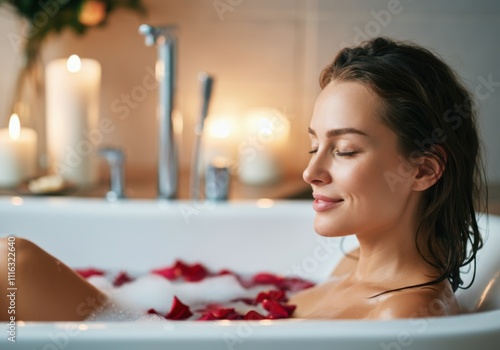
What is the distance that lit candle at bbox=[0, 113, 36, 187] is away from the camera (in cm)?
198

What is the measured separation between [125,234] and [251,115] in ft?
1.84

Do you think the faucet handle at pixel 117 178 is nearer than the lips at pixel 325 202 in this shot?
No

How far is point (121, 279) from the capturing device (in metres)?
1.72

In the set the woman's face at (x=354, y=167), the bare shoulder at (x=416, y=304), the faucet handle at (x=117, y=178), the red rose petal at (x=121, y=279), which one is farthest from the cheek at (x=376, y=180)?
the faucet handle at (x=117, y=178)

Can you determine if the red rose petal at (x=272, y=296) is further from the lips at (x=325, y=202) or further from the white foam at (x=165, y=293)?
the lips at (x=325, y=202)

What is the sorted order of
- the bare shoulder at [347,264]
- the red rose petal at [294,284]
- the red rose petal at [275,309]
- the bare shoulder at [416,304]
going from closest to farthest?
the bare shoulder at [416,304] → the red rose petal at [275,309] → the bare shoulder at [347,264] → the red rose petal at [294,284]

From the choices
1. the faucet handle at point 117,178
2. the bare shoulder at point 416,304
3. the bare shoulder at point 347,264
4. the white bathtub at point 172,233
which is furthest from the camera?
the faucet handle at point 117,178

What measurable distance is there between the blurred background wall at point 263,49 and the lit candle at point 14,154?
0.20 meters

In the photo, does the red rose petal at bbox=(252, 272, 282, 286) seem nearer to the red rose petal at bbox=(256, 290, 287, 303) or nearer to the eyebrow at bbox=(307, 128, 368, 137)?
the red rose petal at bbox=(256, 290, 287, 303)

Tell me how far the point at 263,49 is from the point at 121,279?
837 millimetres

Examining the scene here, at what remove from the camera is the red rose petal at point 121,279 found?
1694 mm

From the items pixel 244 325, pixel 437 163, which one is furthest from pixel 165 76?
pixel 244 325

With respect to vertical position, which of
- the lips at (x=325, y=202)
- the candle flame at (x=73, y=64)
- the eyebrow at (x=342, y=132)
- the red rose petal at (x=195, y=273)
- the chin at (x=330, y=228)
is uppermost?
the candle flame at (x=73, y=64)

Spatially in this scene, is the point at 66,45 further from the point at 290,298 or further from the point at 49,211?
the point at 290,298
